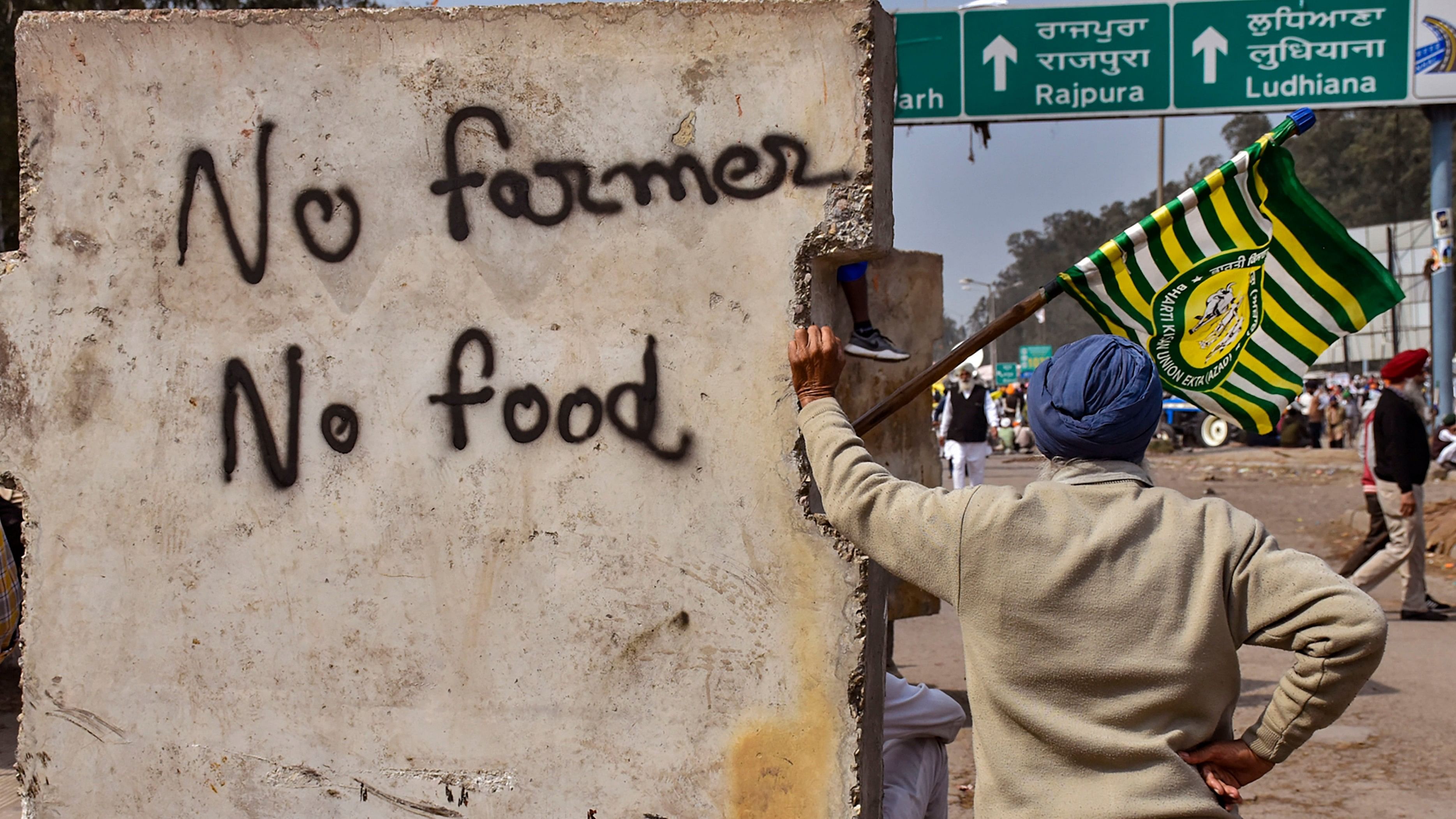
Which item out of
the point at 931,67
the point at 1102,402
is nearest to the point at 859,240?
the point at 1102,402

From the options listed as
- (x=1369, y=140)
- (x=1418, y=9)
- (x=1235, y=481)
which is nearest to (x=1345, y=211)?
(x=1369, y=140)

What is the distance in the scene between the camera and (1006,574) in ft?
6.25

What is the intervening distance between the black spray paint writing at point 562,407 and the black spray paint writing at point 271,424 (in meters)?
0.23

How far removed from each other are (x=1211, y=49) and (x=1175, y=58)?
11.0 inches

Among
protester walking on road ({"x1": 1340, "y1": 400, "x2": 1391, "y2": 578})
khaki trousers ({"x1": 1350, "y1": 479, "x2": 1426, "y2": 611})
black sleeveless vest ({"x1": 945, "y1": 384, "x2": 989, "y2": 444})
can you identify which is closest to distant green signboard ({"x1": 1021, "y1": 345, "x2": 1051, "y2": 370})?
black sleeveless vest ({"x1": 945, "y1": 384, "x2": 989, "y2": 444})

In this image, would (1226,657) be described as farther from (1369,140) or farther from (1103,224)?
(1103,224)

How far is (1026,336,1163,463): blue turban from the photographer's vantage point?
1883 mm

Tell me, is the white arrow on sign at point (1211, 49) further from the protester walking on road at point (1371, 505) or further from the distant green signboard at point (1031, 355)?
the distant green signboard at point (1031, 355)

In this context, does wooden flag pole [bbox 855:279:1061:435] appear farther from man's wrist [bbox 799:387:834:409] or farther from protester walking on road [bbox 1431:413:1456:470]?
protester walking on road [bbox 1431:413:1456:470]

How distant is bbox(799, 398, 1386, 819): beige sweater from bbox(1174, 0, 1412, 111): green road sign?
8.94m

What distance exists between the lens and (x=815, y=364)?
2.48 metres

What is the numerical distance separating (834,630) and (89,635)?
6.07 ft

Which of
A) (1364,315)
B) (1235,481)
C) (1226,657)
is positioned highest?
(1364,315)

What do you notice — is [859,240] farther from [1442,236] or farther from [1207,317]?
[1442,236]
